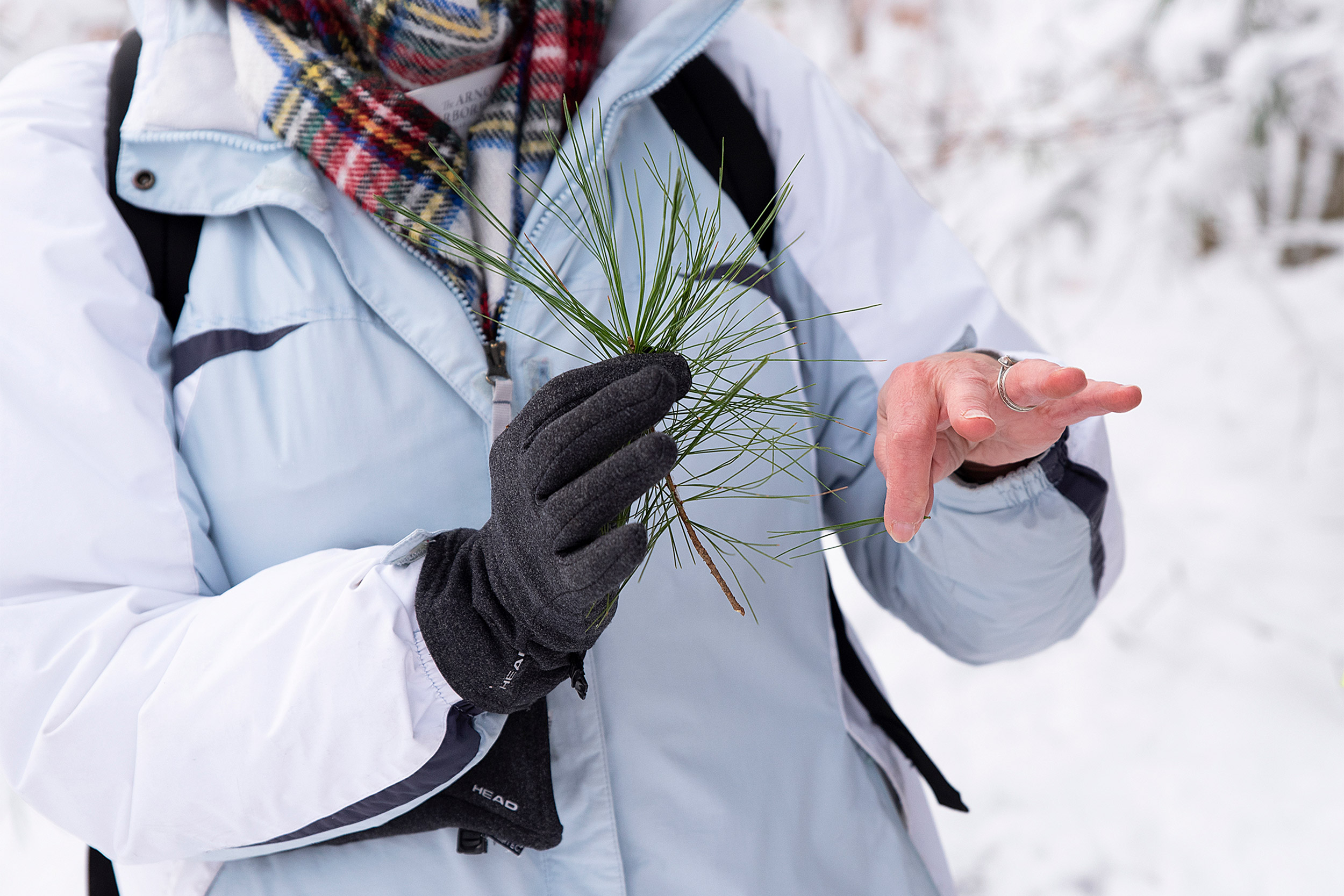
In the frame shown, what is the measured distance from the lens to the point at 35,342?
2.07 ft

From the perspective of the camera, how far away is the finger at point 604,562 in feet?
1.63

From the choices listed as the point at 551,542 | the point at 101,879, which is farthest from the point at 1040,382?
the point at 101,879

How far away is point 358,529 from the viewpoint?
27.5 inches

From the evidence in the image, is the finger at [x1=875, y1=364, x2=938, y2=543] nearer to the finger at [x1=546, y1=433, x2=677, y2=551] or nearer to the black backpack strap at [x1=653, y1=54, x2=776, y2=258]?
the finger at [x1=546, y1=433, x2=677, y2=551]

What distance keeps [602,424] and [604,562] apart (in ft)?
0.29

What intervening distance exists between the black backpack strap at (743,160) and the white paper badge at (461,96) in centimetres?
17

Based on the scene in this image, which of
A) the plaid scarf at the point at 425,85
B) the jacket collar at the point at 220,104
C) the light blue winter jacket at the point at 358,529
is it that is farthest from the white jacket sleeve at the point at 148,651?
the plaid scarf at the point at 425,85

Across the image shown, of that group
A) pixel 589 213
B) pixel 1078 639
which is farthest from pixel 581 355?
pixel 1078 639

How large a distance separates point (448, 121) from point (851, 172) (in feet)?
1.37

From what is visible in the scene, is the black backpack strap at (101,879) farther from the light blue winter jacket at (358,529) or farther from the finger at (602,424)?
the finger at (602,424)

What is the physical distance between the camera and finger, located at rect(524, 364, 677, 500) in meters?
0.52

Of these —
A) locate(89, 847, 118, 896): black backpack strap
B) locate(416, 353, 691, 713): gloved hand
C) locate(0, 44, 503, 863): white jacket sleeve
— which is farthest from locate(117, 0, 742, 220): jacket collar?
locate(89, 847, 118, 896): black backpack strap

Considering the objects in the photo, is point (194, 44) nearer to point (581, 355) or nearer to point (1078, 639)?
point (581, 355)

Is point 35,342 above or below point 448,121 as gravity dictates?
below
